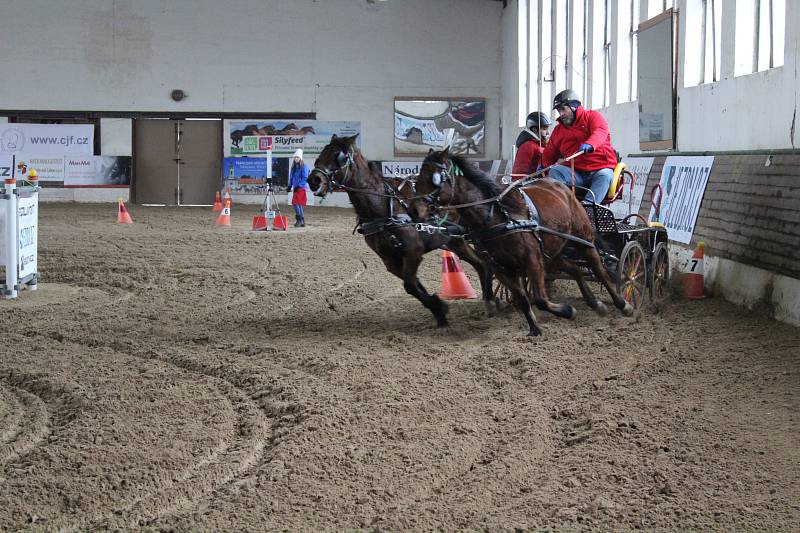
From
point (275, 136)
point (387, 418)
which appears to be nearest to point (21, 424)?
point (387, 418)

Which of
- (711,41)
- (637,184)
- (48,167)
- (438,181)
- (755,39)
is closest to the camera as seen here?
(438,181)

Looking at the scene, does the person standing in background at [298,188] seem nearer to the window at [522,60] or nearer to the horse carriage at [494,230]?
the window at [522,60]

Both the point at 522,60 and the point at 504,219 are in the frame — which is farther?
the point at 522,60

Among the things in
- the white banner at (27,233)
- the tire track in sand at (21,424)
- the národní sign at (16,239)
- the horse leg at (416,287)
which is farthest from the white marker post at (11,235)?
the tire track in sand at (21,424)

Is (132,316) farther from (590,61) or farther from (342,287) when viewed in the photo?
(590,61)

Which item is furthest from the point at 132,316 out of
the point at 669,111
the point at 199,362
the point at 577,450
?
the point at 669,111

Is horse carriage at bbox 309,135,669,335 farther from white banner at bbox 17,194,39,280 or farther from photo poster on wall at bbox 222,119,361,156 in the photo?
photo poster on wall at bbox 222,119,361,156

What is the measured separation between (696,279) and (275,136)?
2163cm

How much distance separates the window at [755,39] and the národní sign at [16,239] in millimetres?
8666

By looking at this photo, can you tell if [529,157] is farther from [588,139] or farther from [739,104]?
[739,104]

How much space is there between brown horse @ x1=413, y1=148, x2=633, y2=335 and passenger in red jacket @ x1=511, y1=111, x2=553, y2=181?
7.49 feet

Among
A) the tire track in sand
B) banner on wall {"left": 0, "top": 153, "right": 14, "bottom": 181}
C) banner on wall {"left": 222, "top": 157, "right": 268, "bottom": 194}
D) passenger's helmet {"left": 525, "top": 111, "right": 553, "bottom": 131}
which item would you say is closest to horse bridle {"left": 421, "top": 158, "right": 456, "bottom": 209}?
passenger's helmet {"left": 525, "top": 111, "right": 553, "bottom": 131}

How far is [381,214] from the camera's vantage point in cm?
929

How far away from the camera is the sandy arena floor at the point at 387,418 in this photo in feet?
14.5
